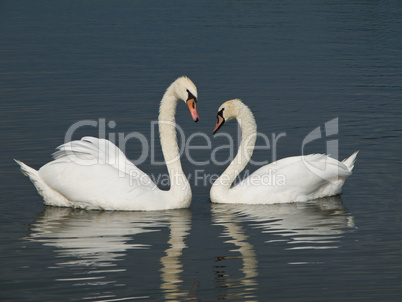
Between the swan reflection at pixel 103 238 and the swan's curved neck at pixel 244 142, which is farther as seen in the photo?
the swan's curved neck at pixel 244 142

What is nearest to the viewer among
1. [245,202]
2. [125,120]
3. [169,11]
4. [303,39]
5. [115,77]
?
[245,202]

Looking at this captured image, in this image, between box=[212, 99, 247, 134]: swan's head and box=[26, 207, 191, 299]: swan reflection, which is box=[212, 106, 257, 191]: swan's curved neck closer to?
box=[212, 99, 247, 134]: swan's head

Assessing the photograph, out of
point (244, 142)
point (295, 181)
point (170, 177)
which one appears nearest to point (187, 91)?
point (170, 177)

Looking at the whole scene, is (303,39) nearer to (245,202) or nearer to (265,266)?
(245,202)

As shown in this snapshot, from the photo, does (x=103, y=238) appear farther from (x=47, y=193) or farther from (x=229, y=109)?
(x=229, y=109)

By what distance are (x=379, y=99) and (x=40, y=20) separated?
16.0 m

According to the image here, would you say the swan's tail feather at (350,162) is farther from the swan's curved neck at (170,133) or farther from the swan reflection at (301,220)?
the swan's curved neck at (170,133)

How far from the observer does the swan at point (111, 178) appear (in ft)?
34.4

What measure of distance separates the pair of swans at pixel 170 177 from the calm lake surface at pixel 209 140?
0.55 ft

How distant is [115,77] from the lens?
19.1 metres

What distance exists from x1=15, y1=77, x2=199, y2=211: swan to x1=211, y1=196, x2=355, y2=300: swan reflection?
722 mm

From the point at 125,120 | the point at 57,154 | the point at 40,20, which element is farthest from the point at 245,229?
the point at 40,20

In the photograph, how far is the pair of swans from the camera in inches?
414

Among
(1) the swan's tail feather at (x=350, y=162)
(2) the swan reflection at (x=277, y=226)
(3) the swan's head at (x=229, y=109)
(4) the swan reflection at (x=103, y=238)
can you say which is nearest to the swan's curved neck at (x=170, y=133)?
(4) the swan reflection at (x=103, y=238)
